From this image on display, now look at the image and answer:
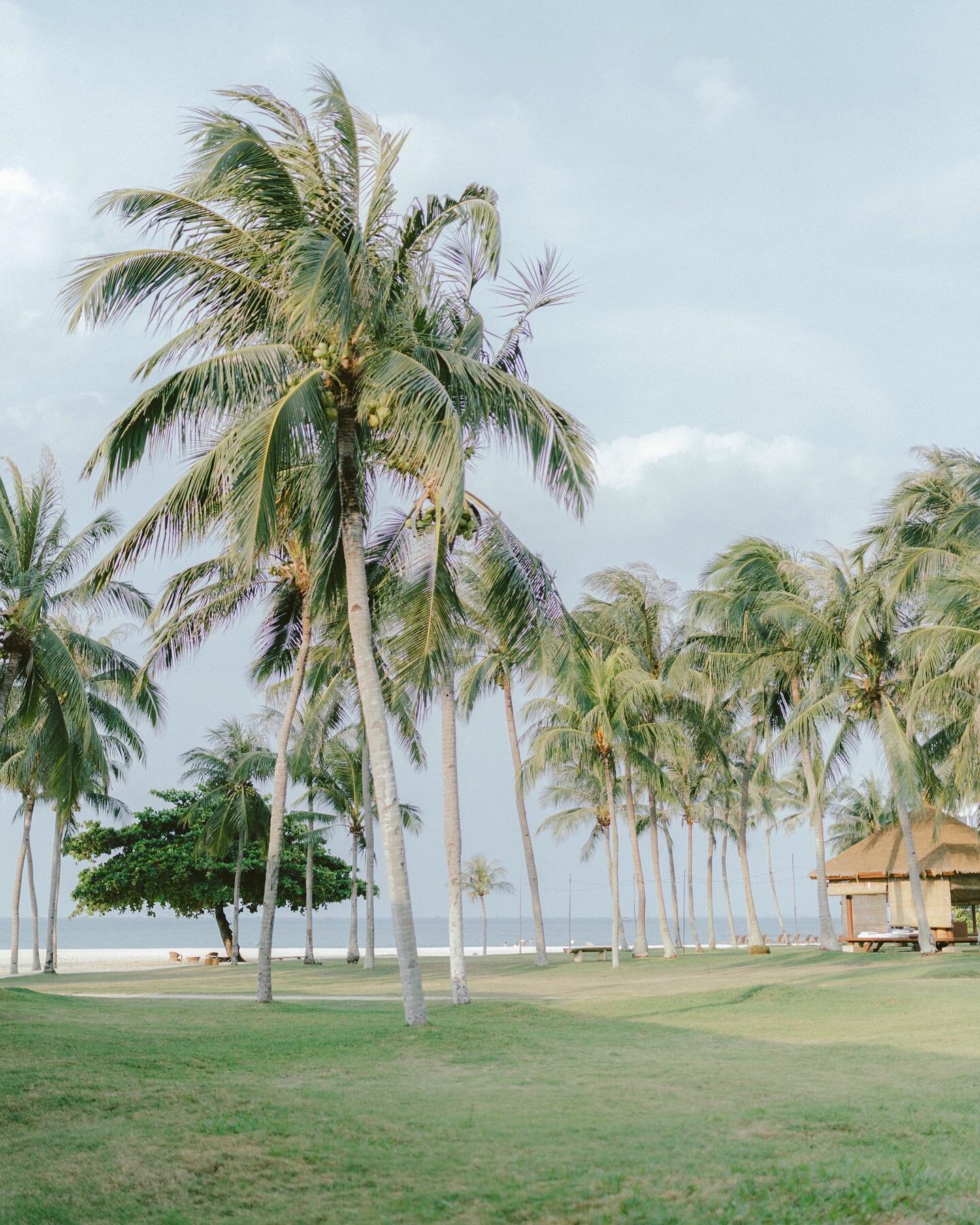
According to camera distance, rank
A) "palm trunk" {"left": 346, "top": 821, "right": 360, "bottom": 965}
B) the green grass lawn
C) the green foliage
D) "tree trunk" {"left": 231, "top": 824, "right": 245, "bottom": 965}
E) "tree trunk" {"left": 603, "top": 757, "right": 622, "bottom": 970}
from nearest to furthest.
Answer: the green grass lawn
"tree trunk" {"left": 603, "top": 757, "right": 622, "bottom": 970}
"palm trunk" {"left": 346, "top": 821, "right": 360, "bottom": 965}
"tree trunk" {"left": 231, "top": 824, "right": 245, "bottom": 965}
the green foliage

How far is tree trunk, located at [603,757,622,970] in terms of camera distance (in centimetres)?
2828

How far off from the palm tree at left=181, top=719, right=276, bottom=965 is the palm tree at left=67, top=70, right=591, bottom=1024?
24.0 meters

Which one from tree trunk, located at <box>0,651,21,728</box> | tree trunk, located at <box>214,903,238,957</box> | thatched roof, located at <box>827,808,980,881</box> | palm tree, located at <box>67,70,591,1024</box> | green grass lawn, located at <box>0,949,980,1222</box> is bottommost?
tree trunk, located at <box>214,903,238,957</box>

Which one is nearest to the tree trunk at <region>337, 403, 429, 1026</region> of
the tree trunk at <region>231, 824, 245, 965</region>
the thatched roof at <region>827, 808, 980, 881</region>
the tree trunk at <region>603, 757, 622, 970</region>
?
the tree trunk at <region>603, 757, 622, 970</region>

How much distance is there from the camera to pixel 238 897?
40.6 meters

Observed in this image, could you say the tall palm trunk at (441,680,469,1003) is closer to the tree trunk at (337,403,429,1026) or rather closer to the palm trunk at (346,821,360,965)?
the tree trunk at (337,403,429,1026)

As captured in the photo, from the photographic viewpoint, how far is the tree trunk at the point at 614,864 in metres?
28.3

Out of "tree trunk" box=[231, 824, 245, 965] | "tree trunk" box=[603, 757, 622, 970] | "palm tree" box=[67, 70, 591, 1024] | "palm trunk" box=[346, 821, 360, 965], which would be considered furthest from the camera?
"tree trunk" box=[231, 824, 245, 965]

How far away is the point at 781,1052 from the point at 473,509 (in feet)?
22.9

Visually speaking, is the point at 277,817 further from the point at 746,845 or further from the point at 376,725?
the point at 746,845

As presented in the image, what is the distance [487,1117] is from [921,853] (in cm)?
2884

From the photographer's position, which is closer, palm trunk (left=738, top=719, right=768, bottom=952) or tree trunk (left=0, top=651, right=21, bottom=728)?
tree trunk (left=0, top=651, right=21, bottom=728)

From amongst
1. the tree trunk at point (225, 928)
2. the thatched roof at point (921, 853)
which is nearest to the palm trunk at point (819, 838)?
the thatched roof at point (921, 853)

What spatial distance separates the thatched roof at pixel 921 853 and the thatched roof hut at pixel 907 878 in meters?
0.02
